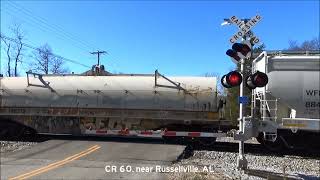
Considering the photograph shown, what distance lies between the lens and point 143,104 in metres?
18.9

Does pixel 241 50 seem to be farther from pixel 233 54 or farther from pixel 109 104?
pixel 109 104

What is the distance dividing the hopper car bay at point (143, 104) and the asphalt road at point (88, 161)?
2428 millimetres

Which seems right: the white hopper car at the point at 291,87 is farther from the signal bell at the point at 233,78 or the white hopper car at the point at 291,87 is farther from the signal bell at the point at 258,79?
the signal bell at the point at 258,79

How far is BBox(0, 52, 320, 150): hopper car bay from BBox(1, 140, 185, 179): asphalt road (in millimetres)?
2428

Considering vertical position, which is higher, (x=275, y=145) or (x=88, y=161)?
(x=275, y=145)

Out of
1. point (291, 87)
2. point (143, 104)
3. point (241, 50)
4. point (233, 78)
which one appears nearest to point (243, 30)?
point (241, 50)

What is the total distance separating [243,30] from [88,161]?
5.68m

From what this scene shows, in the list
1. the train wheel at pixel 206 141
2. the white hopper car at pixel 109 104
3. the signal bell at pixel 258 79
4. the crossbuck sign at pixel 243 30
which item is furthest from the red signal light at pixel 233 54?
the train wheel at pixel 206 141

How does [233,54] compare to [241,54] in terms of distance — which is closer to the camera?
[241,54]

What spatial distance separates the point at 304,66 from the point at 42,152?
8948 mm

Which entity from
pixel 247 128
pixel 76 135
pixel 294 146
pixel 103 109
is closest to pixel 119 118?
pixel 103 109

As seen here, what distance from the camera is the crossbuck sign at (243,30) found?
11455mm

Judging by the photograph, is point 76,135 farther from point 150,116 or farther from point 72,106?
point 150,116

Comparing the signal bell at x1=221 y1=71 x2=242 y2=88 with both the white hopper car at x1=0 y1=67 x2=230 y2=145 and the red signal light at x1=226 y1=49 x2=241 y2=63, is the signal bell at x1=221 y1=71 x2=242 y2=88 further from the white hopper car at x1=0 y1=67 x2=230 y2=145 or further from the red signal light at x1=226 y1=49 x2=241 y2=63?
the white hopper car at x1=0 y1=67 x2=230 y2=145
